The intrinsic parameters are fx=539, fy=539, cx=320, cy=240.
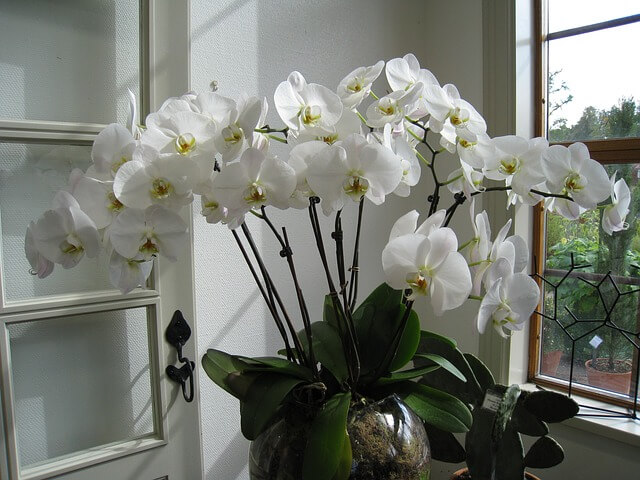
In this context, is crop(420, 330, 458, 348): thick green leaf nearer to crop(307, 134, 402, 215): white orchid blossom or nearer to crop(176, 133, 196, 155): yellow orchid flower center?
crop(307, 134, 402, 215): white orchid blossom

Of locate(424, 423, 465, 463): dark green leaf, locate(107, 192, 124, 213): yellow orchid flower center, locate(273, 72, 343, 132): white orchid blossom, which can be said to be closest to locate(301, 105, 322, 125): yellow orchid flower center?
locate(273, 72, 343, 132): white orchid blossom

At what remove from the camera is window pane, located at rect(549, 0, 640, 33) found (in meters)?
1.63

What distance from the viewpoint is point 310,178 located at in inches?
23.2

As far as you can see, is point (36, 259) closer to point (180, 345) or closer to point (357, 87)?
point (357, 87)

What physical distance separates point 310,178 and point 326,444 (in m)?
0.32

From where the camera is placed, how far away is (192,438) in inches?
58.6

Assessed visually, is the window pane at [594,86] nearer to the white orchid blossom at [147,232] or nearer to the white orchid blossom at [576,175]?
the white orchid blossom at [576,175]

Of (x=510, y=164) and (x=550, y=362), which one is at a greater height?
(x=510, y=164)

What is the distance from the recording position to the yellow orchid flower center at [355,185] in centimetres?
60

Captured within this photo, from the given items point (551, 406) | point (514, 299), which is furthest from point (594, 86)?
point (514, 299)

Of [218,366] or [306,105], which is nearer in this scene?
[306,105]

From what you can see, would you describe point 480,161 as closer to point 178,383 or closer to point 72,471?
point 178,383

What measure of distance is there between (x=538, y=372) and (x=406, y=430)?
1343mm

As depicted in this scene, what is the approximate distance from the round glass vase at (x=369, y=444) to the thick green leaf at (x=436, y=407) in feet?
0.07
